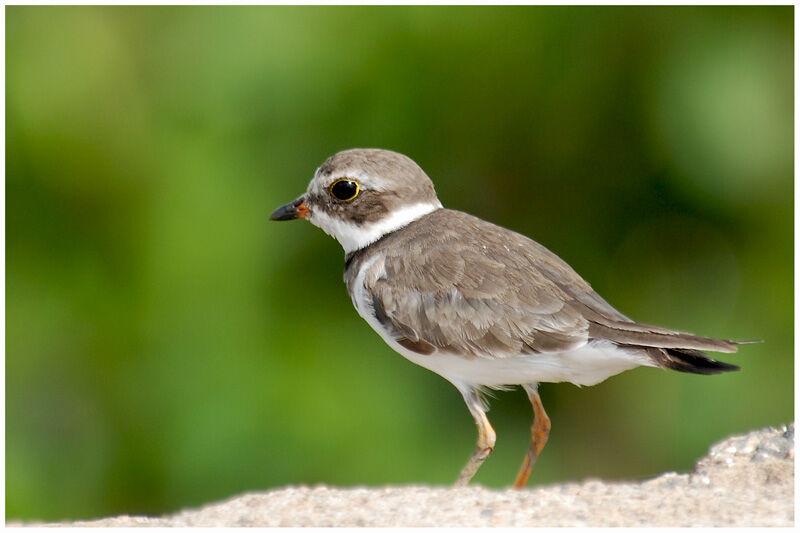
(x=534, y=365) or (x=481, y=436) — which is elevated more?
(x=534, y=365)

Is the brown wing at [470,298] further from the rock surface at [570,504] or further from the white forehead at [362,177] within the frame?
the rock surface at [570,504]

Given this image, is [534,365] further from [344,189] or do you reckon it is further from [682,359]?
[344,189]

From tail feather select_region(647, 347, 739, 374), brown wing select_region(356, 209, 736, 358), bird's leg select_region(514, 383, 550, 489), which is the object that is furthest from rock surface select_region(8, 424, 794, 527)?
bird's leg select_region(514, 383, 550, 489)

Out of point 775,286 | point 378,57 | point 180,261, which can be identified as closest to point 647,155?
point 775,286

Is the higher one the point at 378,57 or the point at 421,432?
the point at 378,57

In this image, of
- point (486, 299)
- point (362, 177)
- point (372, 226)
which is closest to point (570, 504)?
point (486, 299)

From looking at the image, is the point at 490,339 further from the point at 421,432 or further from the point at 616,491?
the point at 421,432

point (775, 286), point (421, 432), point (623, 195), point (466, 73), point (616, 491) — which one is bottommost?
point (421, 432)
